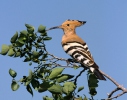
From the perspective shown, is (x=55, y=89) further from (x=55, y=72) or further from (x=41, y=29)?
(x=41, y=29)

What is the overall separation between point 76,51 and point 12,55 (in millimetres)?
885

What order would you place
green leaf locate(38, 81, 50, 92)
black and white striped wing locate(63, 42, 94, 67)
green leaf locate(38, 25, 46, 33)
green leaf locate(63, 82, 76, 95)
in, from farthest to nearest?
black and white striped wing locate(63, 42, 94, 67)
green leaf locate(38, 25, 46, 33)
green leaf locate(63, 82, 76, 95)
green leaf locate(38, 81, 50, 92)

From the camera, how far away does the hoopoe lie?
290 cm

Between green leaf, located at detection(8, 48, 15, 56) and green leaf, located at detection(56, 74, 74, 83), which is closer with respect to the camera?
green leaf, located at detection(56, 74, 74, 83)

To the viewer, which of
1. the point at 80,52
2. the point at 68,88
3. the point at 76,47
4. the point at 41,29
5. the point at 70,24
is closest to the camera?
the point at 68,88

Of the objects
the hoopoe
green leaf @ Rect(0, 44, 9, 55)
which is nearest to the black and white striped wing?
the hoopoe

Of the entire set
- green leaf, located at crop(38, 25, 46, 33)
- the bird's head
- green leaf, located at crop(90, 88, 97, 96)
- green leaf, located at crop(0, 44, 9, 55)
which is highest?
the bird's head

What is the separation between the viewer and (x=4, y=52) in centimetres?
248

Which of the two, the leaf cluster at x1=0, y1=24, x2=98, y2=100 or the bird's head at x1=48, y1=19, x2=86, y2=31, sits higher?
the bird's head at x1=48, y1=19, x2=86, y2=31

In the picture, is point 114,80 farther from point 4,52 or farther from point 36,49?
point 4,52

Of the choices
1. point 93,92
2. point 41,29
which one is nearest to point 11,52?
point 41,29

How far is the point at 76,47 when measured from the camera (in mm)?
3324

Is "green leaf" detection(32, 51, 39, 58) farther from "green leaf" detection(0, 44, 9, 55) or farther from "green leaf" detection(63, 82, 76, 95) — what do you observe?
"green leaf" detection(63, 82, 76, 95)

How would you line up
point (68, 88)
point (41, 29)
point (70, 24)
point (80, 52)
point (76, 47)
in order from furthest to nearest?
point (70, 24)
point (76, 47)
point (80, 52)
point (41, 29)
point (68, 88)
